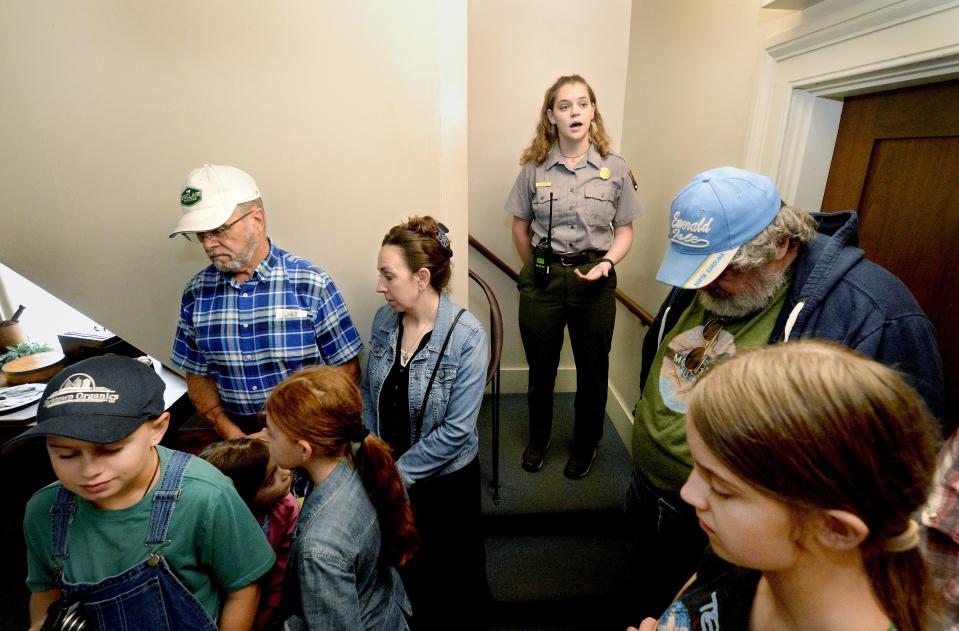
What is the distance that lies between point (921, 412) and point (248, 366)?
1.74m

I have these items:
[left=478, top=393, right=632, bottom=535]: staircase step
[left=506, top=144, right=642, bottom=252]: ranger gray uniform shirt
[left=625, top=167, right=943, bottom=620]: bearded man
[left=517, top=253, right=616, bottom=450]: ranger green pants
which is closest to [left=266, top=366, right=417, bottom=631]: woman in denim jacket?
[left=625, top=167, right=943, bottom=620]: bearded man

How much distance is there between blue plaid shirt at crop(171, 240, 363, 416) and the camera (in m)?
1.68

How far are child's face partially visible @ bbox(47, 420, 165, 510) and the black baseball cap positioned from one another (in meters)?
0.04

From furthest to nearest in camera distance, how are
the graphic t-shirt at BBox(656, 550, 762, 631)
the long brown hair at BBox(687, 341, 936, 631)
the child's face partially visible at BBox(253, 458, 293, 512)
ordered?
the child's face partially visible at BBox(253, 458, 293, 512)
the graphic t-shirt at BBox(656, 550, 762, 631)
the long brown hair at BBox(687, 341, 936, 631)

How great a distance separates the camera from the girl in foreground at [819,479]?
1.77 ft

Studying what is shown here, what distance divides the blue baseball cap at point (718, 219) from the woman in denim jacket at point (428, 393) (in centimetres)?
73

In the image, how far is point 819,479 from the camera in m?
0.55

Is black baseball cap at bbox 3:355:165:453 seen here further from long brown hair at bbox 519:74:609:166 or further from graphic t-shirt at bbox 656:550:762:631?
long brown hair at bbox 519:74:609:166

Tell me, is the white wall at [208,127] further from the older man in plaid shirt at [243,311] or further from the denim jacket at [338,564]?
the denim jacket at [338,564]

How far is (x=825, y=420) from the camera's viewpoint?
55 cm

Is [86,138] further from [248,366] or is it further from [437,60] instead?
[437,60]

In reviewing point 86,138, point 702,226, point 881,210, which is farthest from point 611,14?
point 86,138

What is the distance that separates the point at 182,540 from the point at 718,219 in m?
1.40

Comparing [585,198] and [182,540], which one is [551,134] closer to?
[585,198]
